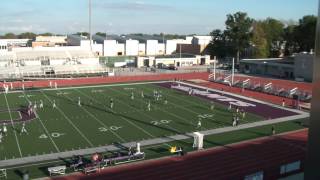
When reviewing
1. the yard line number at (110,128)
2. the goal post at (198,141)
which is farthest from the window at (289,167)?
the yard line number at (110,128)

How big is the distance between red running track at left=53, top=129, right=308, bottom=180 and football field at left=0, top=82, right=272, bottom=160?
4.08 m

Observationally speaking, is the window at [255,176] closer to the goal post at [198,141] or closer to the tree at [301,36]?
the goal post at [198,141]

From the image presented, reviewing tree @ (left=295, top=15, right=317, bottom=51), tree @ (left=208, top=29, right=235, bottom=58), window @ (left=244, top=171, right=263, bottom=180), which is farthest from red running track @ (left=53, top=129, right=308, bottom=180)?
tree @ (left=208, top=29, right=235, bottom=58)

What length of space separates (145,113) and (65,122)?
6360 millimetres

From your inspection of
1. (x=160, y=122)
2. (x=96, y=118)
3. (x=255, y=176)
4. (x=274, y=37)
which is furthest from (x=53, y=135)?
(x=274, y=37)

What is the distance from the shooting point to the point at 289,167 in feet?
60.5

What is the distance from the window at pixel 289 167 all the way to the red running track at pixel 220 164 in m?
0.34

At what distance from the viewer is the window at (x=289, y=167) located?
59.9ft

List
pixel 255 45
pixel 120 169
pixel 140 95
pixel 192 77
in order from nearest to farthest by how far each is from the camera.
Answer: pixel 120 169
pixel 140 95
pixel 192 77
pixel 255 45

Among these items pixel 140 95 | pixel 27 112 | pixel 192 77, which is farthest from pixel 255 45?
pixel 27 112

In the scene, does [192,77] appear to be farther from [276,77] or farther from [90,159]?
[90,159]

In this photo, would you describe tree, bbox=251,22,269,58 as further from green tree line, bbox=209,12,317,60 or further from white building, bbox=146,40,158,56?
white building, bbox=146,40,158,56

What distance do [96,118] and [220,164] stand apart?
12385 millimetres

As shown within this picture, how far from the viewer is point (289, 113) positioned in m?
31.9
